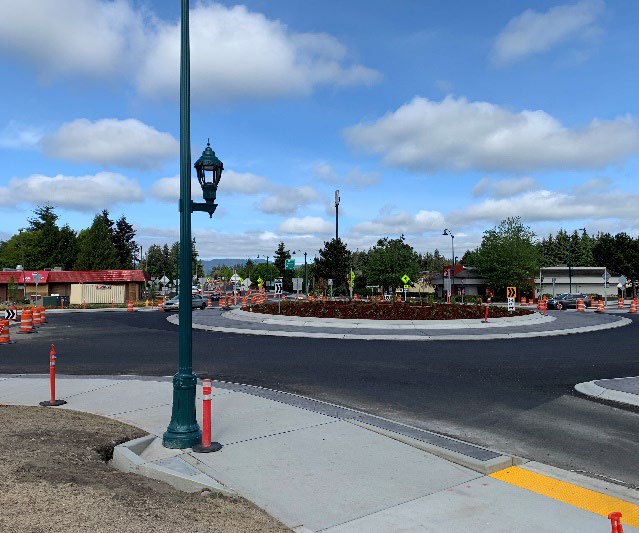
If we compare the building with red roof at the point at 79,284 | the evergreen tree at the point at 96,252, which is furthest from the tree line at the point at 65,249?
the building with red roof at the point at 79,284

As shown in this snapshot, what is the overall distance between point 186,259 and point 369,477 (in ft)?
12.0

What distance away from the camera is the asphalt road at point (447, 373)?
24.8 feet

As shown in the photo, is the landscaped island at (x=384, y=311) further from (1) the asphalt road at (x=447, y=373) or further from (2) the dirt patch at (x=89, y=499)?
(2) the dirt patch at (x=89, y=499)

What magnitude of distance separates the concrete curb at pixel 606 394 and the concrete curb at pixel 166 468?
7.75m

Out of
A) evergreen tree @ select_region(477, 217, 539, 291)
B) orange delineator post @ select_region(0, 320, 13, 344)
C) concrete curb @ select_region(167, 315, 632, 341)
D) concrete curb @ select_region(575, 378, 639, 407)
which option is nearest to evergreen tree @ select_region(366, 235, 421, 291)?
evergreen tree @ select_region(477, 217, 539, 291)

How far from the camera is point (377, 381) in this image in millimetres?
11844

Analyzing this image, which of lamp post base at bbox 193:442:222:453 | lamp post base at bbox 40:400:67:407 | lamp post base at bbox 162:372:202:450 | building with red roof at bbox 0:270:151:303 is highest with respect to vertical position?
building with red roof at bbox 0:270:151:303

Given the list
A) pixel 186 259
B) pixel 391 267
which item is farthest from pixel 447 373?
pixel 391 267

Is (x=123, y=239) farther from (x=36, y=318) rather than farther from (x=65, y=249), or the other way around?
(x=36, y=318)

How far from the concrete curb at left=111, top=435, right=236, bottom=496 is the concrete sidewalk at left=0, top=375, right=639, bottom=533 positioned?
0.01 meters

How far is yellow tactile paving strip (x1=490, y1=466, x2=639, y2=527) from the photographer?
506cm

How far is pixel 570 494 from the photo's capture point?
18.0ft

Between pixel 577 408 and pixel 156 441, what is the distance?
7028mm

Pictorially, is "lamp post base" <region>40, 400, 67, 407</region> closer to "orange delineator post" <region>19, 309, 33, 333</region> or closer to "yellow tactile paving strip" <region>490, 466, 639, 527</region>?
"yellow tactile paving strip" <region>490, 466, 639, 527</region>
